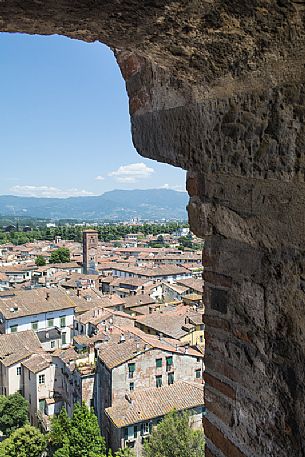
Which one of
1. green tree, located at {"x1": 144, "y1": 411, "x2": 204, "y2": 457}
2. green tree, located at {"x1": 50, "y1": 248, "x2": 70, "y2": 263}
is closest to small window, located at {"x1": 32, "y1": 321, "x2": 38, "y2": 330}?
green tree, located at {"x1": 144, "y1": 411, "x2": 204, "y2": 457}

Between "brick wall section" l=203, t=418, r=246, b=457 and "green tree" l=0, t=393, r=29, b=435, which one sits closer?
"brick wall section" l=203, t=418, r=246, b=457

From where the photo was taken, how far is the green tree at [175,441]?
14.9 m

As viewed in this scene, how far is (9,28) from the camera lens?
1396mm

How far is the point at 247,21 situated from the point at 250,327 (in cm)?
102

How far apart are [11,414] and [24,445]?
343 centimetres

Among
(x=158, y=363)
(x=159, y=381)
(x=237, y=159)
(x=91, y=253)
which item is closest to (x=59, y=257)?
(x=91, y=253)

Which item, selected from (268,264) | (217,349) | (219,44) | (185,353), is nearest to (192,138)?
(219,44)

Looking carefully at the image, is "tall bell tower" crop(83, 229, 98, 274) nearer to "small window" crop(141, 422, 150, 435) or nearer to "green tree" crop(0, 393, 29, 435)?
"green tree" crop(0, 393, 29, 435)

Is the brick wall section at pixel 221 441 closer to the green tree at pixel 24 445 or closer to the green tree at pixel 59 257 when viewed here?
the green tree at pixel 24 445

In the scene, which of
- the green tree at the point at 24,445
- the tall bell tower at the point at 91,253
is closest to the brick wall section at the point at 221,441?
the green tree at the point at 24,445

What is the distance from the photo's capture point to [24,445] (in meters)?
16.9

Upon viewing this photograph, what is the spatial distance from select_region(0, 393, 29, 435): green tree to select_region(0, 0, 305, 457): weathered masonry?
67.0ft

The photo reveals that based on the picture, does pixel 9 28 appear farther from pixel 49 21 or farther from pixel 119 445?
pixel 119 445

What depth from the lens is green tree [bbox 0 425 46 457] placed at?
1681cm
